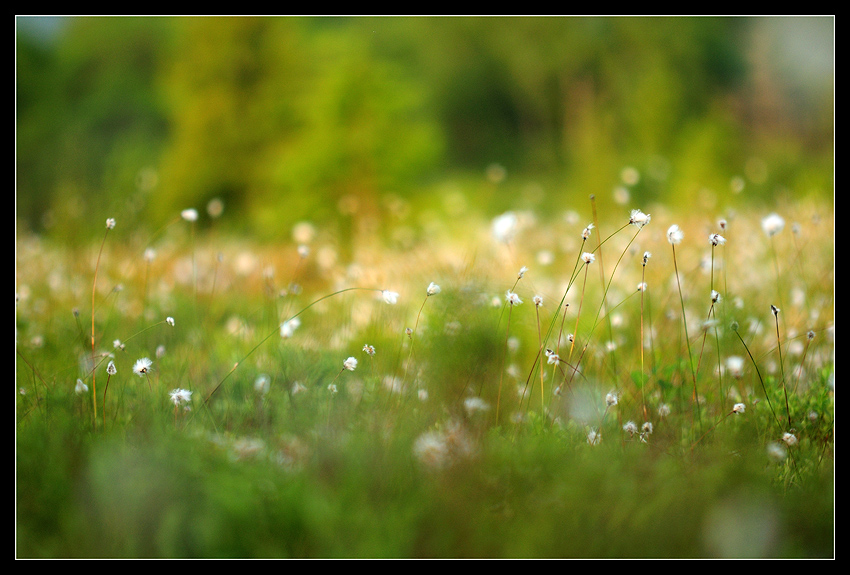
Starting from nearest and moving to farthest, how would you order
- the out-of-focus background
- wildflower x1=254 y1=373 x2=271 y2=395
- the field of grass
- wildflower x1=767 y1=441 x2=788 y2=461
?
the field of grass, wildflower x1=767 y1=441 x2=788 y2=461, wildflower x1=254 y1=373 x2=271 y2=395, the out-of-focus background

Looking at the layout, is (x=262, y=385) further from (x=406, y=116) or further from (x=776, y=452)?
(x=406, y=116)

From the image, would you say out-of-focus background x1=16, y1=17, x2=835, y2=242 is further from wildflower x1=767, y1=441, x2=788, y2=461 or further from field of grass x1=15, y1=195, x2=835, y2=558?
wildflower x1=767, y1=441, x2=788, y2=461

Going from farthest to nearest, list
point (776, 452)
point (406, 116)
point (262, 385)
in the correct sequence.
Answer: point (406, 116) → point (262, 385) → point (776, 452)

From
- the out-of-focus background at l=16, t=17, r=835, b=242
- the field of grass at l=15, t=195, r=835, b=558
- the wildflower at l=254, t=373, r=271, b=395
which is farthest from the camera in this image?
the out-of-focus background at l=16, t=17, r=835, b=242

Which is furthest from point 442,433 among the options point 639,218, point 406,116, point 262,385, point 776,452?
point 406,116

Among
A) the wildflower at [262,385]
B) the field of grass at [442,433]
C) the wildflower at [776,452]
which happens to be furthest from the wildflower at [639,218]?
the wildflower at [262,385]

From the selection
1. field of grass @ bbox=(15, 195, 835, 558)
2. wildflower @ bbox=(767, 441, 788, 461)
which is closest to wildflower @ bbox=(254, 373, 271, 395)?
field of grass @ bbox=(15, 195, 835, 558)

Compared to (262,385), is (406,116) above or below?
above
